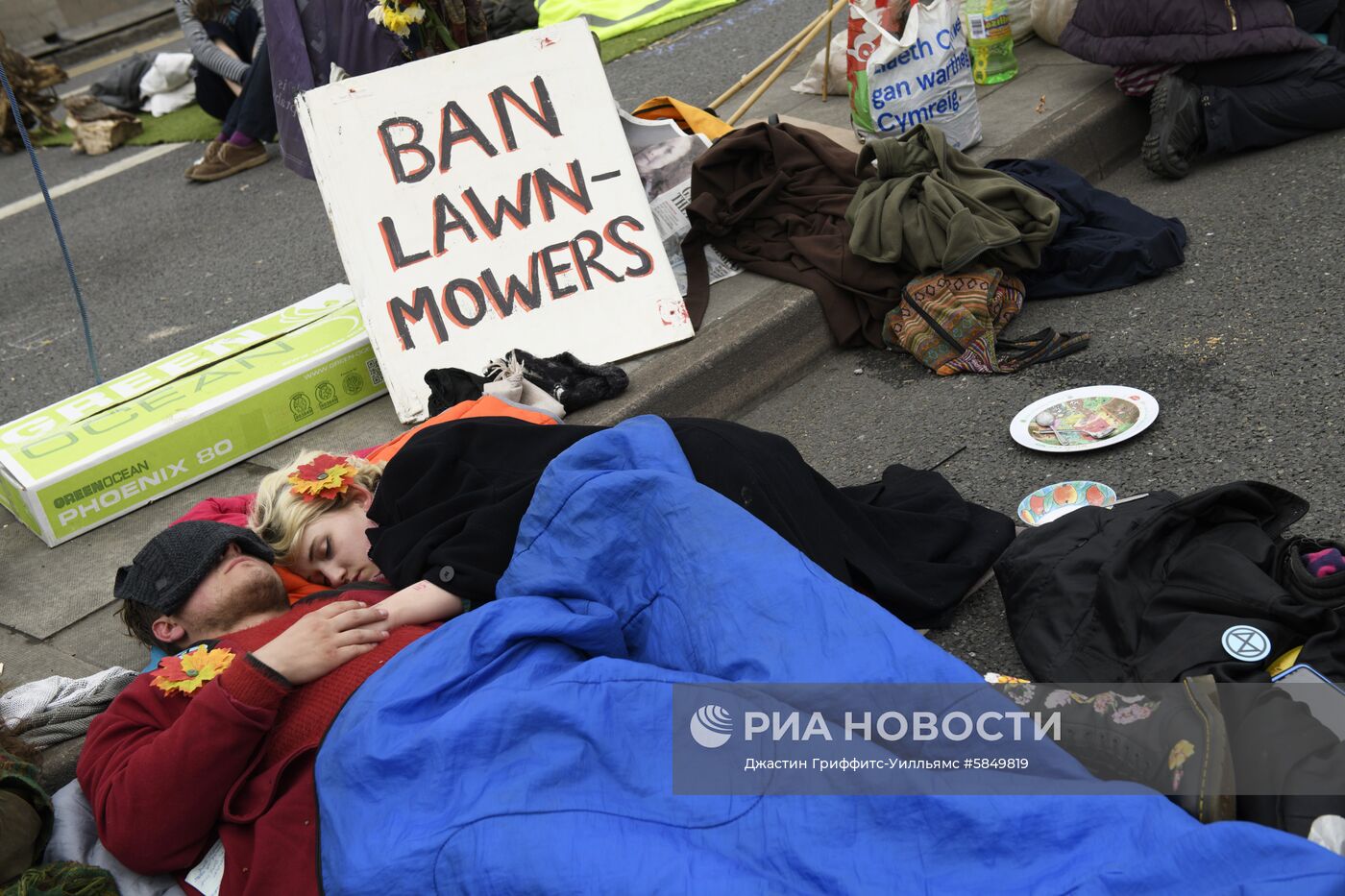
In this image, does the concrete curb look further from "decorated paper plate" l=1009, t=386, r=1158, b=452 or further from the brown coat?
"decorated paper plate" l=1009, t=386, r=1158, b=452

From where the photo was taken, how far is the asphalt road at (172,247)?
16.3ft

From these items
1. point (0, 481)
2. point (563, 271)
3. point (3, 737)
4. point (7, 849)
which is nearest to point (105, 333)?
point (0, 481)

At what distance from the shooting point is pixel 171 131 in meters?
8.32

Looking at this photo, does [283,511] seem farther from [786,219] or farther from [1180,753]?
[786,219]

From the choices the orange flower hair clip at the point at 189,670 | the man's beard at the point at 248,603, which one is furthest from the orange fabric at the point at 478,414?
the orange flower hair clip at the point at 189,670

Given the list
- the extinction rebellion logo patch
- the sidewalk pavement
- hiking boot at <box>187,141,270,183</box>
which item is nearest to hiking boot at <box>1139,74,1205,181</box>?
the sidewalk pavement

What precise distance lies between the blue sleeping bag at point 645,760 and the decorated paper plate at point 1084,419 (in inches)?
45.0

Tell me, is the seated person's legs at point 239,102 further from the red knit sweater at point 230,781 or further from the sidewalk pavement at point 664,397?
the red knit sweater at point 230,781

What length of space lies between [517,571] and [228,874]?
70 cm

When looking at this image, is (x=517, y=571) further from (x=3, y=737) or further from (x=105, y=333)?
(x=105, y=333)

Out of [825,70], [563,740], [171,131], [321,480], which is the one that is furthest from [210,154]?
[563,740]

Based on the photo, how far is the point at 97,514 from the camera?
11.1 ft

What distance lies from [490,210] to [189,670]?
186 cm

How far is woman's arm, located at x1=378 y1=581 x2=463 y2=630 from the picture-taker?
2338 millimetres
